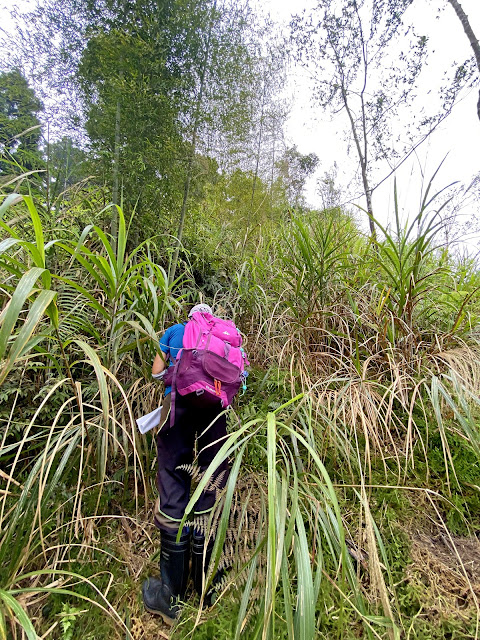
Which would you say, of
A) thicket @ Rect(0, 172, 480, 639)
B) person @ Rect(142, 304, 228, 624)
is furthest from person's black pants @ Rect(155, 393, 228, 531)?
thicket @ Rect(0, 172, 480, 639)

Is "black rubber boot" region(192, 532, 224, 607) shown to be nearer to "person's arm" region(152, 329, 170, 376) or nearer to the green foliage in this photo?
"person's arm" region(152, 329, 170, 376)

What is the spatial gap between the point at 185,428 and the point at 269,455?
2.08 ft

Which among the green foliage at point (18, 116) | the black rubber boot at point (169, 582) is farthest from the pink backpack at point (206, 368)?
the green foliage at point (18, 116)

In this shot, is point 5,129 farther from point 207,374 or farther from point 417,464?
point 417,464

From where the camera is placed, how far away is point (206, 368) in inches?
41.3

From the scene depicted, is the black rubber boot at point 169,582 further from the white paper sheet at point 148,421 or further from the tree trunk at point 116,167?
the tree trunk at point 116,167

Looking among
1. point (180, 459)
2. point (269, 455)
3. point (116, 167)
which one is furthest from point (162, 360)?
point (116, 167)

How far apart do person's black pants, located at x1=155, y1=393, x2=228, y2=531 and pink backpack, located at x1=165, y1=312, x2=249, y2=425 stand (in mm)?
69

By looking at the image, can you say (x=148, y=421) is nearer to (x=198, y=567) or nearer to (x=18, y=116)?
(x=198, y=567)

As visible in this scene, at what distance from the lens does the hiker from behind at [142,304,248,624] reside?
1037mm

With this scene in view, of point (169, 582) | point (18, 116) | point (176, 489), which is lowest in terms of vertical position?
point (169, 582)

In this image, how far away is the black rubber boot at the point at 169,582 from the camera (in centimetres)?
101

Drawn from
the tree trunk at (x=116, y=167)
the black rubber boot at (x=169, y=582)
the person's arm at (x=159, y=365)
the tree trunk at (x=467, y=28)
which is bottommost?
the black rubber boot at (x=169, y=582)

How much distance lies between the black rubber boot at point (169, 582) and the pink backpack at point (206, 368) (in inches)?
18.0
